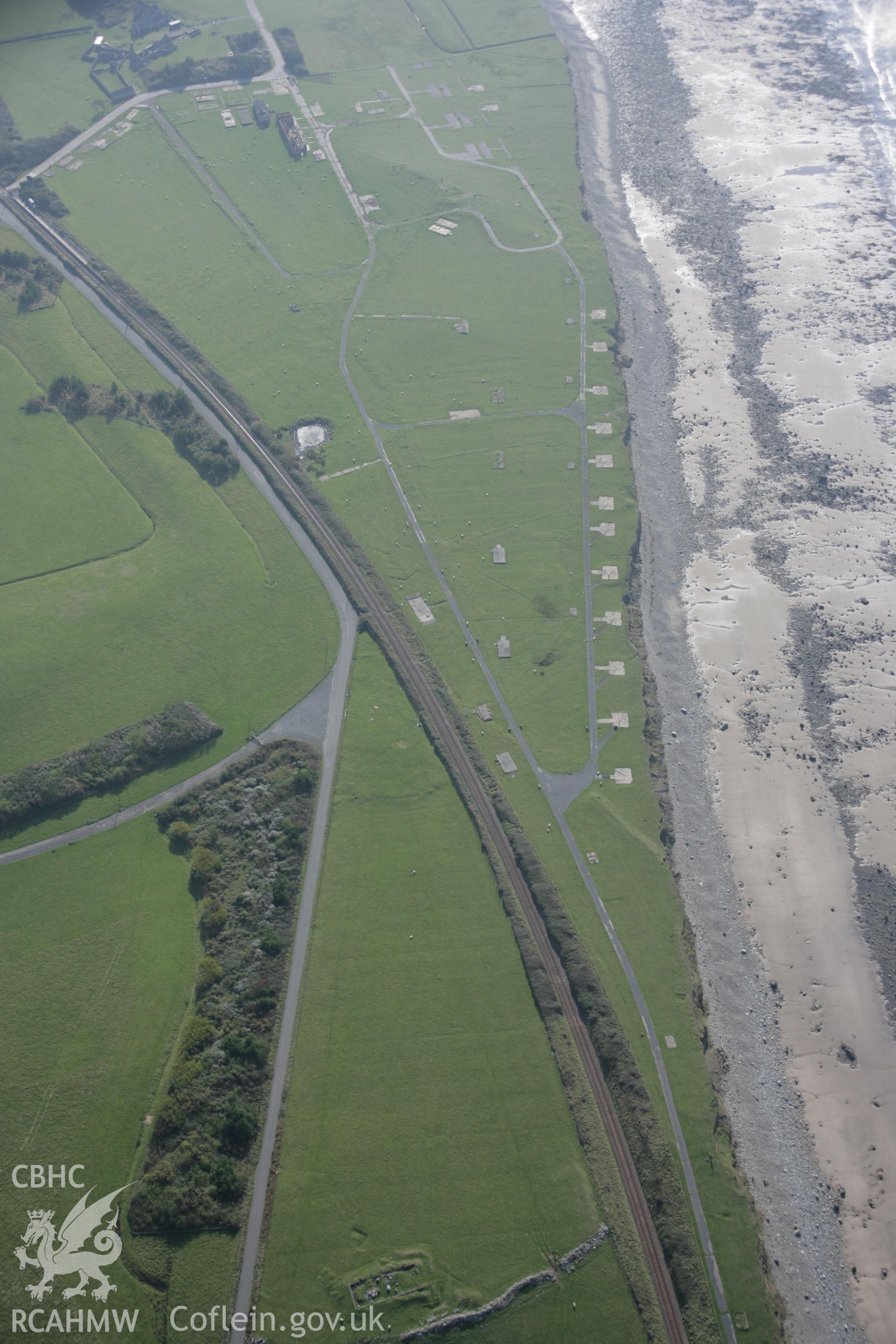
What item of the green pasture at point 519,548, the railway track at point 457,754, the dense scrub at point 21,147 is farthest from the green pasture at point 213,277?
the green pasture at point 519,548

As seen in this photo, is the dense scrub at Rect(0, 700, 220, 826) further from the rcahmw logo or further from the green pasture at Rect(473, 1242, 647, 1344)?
the green pasture at Rect(473, 1242, 647, 1344)

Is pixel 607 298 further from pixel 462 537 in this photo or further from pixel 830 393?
pixel 462 537

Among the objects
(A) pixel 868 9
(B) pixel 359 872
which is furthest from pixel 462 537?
(A) pixel 868 9

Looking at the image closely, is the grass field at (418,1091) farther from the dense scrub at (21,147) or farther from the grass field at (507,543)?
the dense scrub at (21,147)

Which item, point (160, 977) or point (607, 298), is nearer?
point (160, 977)

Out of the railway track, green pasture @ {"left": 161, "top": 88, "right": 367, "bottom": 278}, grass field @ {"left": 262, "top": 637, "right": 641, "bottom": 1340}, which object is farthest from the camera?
green pasture @ {"left": 161, "top": 88, "right": 367, "bottom": 278}

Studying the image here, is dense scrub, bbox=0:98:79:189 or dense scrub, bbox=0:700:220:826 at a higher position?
dense scrub, bbox=0:98:79:189

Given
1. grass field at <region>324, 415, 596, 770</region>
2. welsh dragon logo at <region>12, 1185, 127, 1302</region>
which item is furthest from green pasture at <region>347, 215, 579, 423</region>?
welsh dragon logo at <region>12, 1185, 127, 1302</region>
